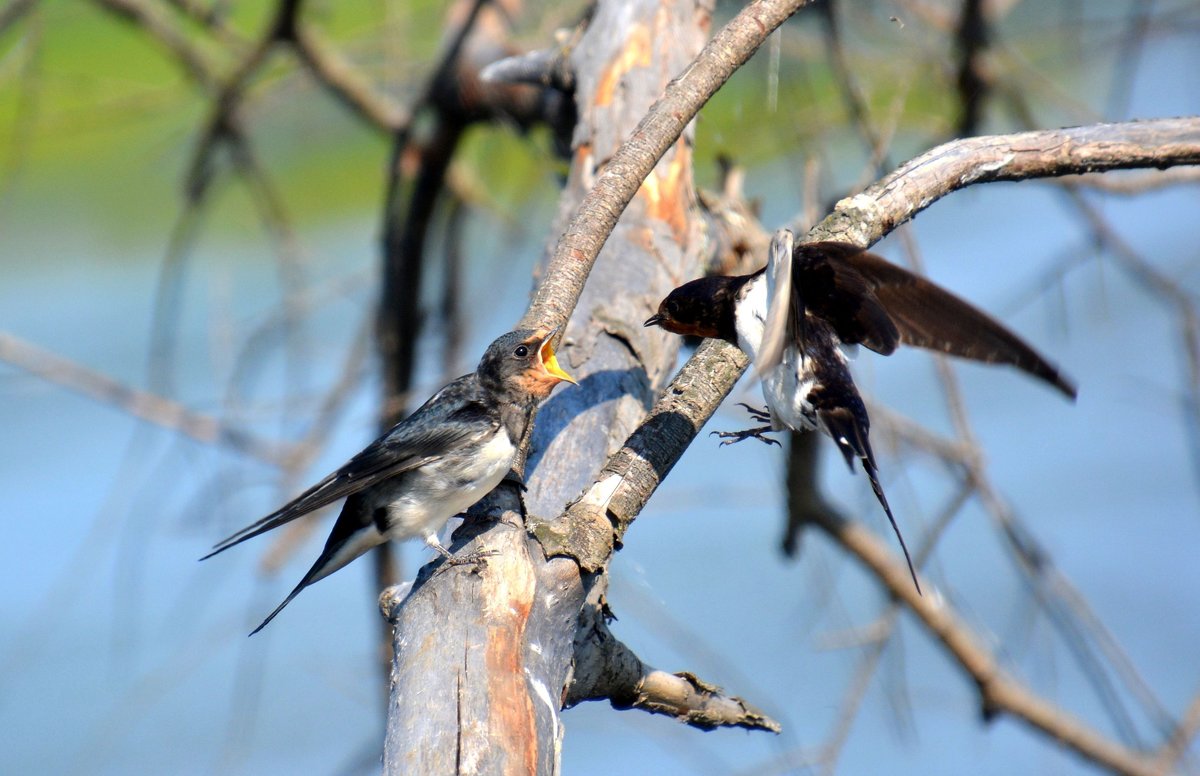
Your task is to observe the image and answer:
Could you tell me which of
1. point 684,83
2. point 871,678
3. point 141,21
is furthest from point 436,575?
point 141,21

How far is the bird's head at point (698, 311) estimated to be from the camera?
2829mm

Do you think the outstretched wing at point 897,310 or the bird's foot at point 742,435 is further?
the bird's foot at point 742,435

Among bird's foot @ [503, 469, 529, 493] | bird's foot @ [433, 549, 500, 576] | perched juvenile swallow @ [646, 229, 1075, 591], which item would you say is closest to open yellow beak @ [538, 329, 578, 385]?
bird's foot @ [503, 469, 529, 493]

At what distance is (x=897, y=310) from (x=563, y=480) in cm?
88

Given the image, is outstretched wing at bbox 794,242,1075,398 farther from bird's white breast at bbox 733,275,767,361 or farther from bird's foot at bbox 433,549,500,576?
bird's foot at bbox 433,549,500,576

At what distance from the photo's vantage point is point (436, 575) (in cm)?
191

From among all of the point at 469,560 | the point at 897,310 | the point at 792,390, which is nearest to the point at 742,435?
the point at 792,390

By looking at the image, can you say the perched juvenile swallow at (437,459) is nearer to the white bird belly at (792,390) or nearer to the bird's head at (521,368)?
the bird's head at (521,368)

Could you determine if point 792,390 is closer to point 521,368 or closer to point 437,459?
point 521,368

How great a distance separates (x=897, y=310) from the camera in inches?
104

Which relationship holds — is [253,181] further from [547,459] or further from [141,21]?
[547,459]

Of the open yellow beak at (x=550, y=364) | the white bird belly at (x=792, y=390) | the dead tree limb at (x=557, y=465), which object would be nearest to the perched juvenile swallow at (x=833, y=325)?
the white bird belly at (x=792, y=390)

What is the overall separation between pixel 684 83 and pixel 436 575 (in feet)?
4.16

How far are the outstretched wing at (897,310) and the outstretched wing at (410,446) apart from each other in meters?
0.83
